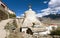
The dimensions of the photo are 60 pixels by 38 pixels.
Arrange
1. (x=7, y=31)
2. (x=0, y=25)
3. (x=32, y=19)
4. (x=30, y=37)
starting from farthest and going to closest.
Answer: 1. (x=32, y=19)
2. (x=30, y=37)
3. (x=0, y=25)
4. (x=7, y=31)

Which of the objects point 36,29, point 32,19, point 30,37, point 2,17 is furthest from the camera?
point 32,19

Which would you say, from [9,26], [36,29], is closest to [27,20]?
[36,29]

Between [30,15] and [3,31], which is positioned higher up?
[30,15]

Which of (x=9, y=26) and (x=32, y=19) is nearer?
(x=9, y=26)

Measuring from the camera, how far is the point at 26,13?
3516 cm

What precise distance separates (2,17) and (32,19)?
1711 cm

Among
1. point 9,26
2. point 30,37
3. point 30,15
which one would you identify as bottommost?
point 30,37

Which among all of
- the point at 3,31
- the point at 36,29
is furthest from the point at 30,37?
the point at 36,29

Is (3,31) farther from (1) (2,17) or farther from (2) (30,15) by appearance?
(2) (30,15)

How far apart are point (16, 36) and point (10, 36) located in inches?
27.9

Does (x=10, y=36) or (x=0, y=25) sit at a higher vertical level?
(x=0, y=25)

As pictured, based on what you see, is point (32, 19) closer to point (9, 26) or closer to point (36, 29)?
point (36, 29)

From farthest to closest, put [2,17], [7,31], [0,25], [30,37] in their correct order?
[2,17], [30,37], [0,25], [7,31]

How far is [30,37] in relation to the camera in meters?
15.4
